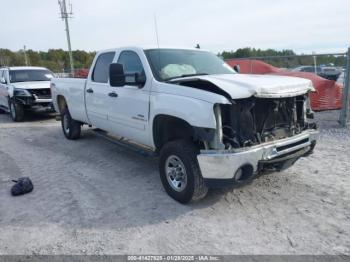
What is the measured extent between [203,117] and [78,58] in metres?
66.2

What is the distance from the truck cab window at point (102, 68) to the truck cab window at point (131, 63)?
1.52 ft

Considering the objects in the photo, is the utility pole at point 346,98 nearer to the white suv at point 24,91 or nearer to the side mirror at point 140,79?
the side mirror at point 140,79

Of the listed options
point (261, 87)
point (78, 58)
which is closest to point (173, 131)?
point (261, 87)

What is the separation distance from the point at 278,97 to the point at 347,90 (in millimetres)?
5083

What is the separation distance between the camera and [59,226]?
3.64 meters

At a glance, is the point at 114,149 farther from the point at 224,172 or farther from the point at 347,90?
the point at 347,90

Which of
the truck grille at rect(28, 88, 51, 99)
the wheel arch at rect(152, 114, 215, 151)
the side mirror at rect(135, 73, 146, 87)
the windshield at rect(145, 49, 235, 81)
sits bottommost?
the wheel arch at rect(152, 114, 215, 151)

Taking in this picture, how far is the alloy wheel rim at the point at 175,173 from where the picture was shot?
4047mm

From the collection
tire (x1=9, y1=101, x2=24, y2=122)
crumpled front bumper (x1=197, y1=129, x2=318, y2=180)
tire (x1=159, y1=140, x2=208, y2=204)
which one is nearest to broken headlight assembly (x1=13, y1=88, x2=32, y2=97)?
tire (x1=9, y1=101, x2=24, y2=122)

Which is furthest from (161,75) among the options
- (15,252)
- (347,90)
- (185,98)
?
(347,90)

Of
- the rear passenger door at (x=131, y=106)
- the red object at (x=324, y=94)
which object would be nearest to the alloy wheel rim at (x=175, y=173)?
the rear passenger door at (x=131, y=106)

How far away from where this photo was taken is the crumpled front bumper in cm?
347

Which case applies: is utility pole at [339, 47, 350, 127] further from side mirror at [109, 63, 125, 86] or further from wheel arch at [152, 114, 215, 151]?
side mirror at [109, 63, 125, 86]

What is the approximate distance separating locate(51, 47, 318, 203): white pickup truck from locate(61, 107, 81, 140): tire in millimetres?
2576
